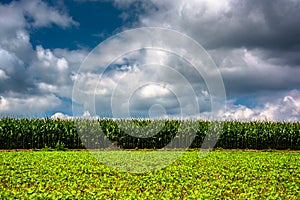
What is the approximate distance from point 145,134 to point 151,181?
71.3 feet

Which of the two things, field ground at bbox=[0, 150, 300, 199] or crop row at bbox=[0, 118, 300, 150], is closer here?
field ground at bbox=[0, 150, 300, 199]

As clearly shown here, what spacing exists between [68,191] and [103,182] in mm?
1792

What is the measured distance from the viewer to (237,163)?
2020 cm

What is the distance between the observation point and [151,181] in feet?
49.0

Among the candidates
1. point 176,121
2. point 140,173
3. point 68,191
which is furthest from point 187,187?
point 176,121

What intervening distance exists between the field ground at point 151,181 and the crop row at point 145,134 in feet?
44.7

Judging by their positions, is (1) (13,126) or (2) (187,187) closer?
(2) (187,187)

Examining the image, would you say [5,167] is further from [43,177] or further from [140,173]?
[140,173]

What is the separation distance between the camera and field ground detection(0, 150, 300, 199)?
13008mm

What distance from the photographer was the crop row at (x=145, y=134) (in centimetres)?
3347

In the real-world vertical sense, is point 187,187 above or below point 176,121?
below

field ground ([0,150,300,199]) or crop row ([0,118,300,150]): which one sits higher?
crop row ([0,118,300,150])

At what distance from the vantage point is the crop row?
33.5 meters

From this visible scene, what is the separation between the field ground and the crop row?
44.7ft
